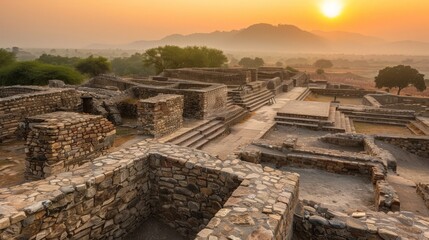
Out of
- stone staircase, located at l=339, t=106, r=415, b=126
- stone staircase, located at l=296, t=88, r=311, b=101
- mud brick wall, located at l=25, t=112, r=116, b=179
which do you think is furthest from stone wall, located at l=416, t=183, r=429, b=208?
stone staircase, located at l=296, t=88, r=311, b=101

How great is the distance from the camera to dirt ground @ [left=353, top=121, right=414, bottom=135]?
53.4ft

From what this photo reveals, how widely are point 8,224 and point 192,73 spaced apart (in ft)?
70.8

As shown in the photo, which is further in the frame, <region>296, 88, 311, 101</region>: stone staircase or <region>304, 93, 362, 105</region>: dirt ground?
<region>304, 93, 362, 105</region>: dirt ground

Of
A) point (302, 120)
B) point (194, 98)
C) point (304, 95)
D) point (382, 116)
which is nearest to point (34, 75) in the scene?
point (194, 98)

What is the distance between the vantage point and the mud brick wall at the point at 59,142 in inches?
273

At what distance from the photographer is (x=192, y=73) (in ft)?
80.1

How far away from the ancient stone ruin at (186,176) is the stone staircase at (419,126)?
19cm

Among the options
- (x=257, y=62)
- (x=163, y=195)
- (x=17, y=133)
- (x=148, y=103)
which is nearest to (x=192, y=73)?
(x=148, y=103)

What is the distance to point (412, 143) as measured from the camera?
43.4 ft

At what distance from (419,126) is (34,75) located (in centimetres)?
3683

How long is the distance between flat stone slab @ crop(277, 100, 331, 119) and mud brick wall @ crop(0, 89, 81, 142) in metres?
11.9

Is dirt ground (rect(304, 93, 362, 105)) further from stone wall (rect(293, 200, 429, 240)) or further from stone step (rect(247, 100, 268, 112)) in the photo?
stone wall (rect(293, 200, 429, 240))

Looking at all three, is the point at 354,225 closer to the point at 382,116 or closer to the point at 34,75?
the point at 382,116

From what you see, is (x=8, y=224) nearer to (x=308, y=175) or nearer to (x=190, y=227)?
(x=190, y=227)
